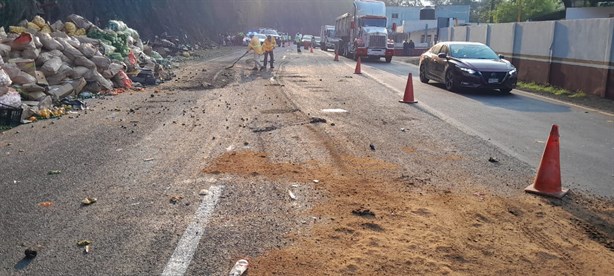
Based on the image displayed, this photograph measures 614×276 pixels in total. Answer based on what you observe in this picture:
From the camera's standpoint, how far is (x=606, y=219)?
5.54 meters

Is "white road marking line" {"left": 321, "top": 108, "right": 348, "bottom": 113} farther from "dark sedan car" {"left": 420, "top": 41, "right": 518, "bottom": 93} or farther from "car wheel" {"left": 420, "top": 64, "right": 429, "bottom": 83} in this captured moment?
"car wheel" {"left": 420, "top": 64, "right": 429, "bottom": 83}

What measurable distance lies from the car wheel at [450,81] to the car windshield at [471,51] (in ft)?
2.19

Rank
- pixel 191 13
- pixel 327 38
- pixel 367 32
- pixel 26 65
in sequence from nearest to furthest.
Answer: pixel 26 65 < pixel 367 32 < pixel 327 38 < pixel 191 13

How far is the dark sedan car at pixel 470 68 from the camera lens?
1642 cm

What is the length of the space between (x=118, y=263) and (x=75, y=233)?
852 millimetres

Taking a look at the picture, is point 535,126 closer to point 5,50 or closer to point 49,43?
point 5,50

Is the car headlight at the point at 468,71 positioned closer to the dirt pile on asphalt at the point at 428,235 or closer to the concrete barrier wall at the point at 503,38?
the concrete barrier wall at the point at 503,38

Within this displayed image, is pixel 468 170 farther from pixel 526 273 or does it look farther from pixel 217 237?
pixel 217 237

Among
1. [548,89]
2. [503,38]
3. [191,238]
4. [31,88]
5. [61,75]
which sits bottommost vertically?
[548,89]

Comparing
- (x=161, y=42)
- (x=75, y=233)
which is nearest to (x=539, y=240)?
(x=75, y=233)

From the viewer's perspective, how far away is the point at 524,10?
53031mm

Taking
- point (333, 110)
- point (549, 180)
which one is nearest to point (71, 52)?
point (333, 110)

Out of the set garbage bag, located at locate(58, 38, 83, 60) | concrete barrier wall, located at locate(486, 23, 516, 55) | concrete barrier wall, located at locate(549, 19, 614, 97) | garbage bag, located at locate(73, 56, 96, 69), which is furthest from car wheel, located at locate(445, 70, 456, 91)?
garbage bag, located at locate(58, 38, 83, 60)

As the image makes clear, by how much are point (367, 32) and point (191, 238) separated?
3160 centimetres
